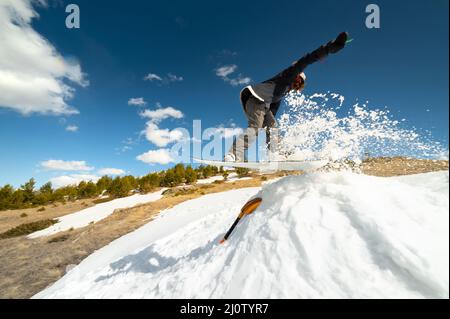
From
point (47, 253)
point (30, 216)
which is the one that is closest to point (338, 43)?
point (47, 253)

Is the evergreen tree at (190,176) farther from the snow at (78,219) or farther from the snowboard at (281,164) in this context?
the snowboard at (281,164)

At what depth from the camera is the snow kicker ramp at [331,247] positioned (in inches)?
104

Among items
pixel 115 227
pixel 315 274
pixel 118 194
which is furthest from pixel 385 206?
pixel 118 194

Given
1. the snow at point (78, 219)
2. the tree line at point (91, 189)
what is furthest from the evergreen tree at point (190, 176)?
the snow at point (78, 219)

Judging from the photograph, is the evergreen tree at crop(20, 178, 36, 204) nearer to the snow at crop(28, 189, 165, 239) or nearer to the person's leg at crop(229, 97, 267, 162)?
the snow at crop(28, 189, 165, 239)

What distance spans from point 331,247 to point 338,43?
12.9ft

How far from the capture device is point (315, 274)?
2.89 metres

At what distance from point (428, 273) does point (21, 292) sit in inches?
392

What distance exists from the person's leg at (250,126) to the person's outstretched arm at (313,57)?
810mm

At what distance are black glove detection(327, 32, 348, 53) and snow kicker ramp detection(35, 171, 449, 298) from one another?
8.35 feet

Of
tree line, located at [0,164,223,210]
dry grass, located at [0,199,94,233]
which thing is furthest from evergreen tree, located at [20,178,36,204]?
dry grass, located at [0,199,94,233]

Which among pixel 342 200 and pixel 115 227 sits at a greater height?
pixel 342 200
